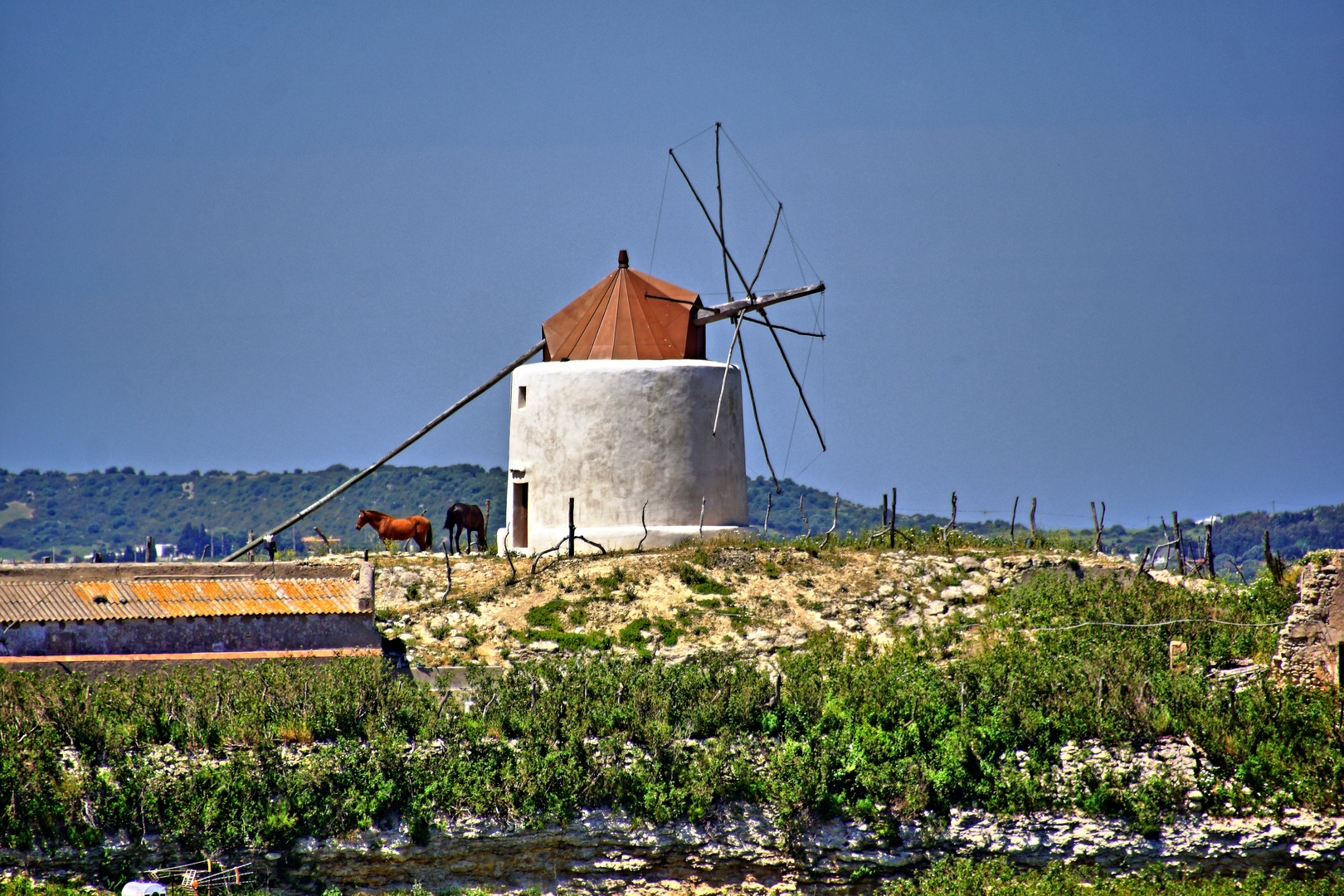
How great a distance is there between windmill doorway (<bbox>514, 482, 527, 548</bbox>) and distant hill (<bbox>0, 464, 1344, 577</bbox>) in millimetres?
44574

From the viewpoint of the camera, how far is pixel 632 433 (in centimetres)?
2805

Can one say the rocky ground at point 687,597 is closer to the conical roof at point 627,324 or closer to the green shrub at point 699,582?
the green shrub at point 699,582

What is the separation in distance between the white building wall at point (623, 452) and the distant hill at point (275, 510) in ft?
149

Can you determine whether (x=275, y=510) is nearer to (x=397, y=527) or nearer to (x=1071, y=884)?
(x=397, y=527)

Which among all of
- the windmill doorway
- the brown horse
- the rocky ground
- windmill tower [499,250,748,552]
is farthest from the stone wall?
the brown horse

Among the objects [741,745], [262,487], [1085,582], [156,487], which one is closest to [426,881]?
[741,745]

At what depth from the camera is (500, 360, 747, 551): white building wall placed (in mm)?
28016

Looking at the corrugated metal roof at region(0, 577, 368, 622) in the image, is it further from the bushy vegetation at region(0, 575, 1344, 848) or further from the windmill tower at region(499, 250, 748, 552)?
the windmill tower at region(499, 250, 748, 552)

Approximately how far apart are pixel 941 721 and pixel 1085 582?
8.32m

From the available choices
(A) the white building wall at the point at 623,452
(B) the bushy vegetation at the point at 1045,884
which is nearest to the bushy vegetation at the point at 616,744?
(B) the bushy vegetation at the point at 1045,884

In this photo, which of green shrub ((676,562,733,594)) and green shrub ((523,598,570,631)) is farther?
green shrub ((676,562,733,594))

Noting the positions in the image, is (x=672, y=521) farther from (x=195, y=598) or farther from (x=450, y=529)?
(x=195, y=598)

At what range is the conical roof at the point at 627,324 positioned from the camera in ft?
96.8

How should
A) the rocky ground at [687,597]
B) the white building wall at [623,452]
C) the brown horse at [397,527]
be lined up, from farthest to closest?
the brown horse at [397,527] → the white building wall at [623,452] → the rocky ground at [687,597]
